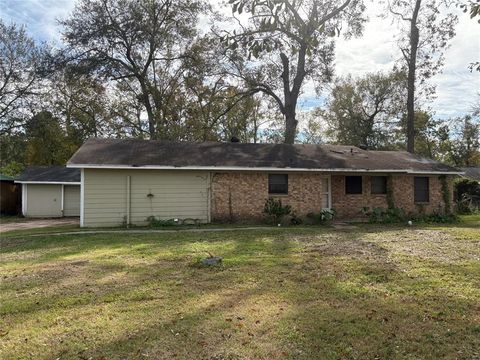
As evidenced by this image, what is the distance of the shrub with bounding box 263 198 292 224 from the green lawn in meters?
6.64

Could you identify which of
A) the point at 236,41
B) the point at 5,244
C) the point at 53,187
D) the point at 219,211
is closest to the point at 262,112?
the point at 53,187

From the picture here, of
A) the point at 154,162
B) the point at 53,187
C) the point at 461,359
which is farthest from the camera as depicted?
the point at 53,187

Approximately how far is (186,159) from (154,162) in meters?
1.46

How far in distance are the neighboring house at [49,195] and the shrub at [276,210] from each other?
1147cm

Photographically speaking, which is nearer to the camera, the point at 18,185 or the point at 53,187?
the point at 53,187

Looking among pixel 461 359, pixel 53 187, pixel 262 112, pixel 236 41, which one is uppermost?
pixel 262 112

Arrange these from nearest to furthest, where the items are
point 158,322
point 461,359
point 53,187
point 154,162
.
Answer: point 461,359
point 158,322
point 154,162
point 53,187

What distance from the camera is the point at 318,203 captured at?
1762 centimetres

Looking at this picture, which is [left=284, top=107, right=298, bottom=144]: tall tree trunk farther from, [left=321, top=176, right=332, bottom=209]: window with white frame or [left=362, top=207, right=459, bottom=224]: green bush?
[left=362, top=207, right=459, bottom=224]: green bush

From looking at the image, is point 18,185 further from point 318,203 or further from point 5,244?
point 318,203

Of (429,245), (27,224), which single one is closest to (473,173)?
(429,245)

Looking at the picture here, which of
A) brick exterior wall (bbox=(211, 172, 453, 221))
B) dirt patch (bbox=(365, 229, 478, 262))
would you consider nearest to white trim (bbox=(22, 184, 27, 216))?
brick exterior wall (bbox=(211, 172, 453, 221))

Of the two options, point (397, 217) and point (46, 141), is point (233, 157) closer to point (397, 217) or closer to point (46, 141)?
point (397, 217)

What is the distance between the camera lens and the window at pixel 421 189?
19.4 meters
